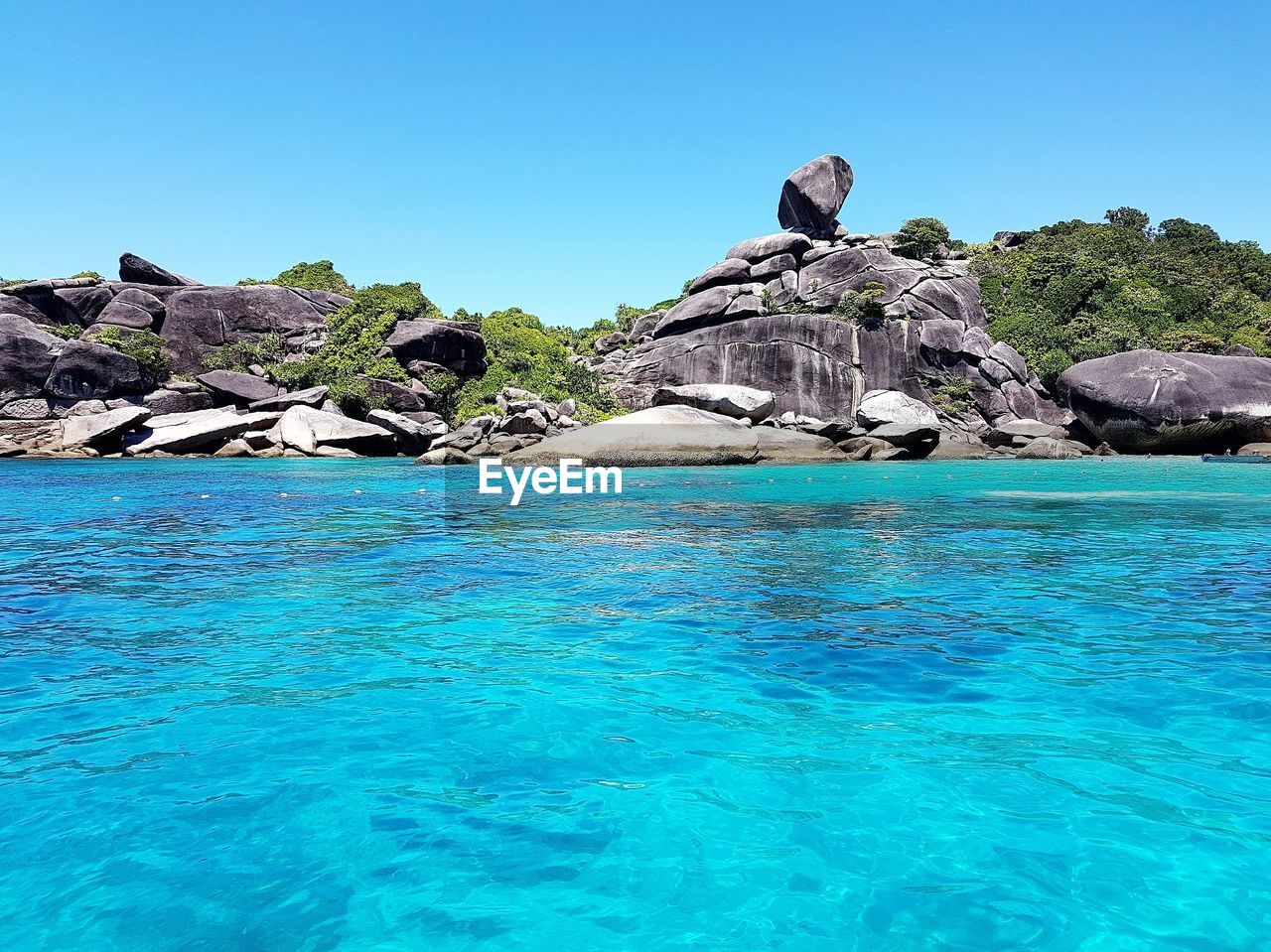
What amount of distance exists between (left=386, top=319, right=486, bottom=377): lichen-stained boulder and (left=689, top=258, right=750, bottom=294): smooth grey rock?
45.7 ft

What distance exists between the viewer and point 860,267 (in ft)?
152

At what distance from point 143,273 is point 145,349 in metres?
8.52

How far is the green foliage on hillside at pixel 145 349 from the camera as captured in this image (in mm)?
38406

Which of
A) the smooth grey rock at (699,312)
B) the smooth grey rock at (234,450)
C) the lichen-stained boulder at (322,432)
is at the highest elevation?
the smooth grey rock at (699,312)

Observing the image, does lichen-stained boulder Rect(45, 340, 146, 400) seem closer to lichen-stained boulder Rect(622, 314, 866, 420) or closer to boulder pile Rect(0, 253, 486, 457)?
boulder pile Rect(0, 253, 486, 457)

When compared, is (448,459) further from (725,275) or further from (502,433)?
(725,275)

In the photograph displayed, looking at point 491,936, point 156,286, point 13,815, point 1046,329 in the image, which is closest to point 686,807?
point 491,936

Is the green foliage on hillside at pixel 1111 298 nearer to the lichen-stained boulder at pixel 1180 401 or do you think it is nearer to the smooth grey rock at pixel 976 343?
the smooth grey rock at pixel 976 343

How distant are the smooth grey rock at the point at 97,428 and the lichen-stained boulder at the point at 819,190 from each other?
4050 centimetres

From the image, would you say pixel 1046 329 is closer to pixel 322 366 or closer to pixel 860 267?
pixel 860 267

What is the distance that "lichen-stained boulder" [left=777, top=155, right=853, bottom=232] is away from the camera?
2078 inches

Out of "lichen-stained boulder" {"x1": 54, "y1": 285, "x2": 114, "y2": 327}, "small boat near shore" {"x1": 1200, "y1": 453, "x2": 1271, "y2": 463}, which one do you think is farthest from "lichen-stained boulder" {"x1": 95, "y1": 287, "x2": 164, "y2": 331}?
"small boat near shore" {"x1": 1200, "y1": 453, "x2": 1271, "y2": 463}

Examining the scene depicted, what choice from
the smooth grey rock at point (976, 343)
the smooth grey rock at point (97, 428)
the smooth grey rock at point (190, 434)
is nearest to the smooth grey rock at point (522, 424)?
the smooth grey rock at point (190, 434)

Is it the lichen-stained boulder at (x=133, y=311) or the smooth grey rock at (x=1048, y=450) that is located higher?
the lichen-stained boulder at (x=133, y=311)
